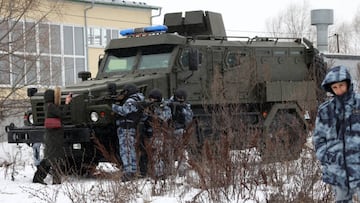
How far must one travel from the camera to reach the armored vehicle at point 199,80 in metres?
10.2

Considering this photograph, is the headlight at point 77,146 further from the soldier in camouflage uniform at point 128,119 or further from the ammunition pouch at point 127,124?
the ammunition pouch at point 127,124

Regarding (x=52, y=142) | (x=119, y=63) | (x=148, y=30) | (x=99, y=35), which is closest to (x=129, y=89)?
(x=52, y=142)

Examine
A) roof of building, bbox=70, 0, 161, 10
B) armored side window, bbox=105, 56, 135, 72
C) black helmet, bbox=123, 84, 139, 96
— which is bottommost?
black helmet, bbox=123, 84, 139, 96

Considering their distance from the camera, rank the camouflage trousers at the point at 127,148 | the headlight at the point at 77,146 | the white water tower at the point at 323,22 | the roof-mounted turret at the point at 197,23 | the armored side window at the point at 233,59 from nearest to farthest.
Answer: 1. the camouflage trousers at the point at 127,148
2. the headlight at the point at 77,146
3. the armored side window at the point at 233,59
4. the roof-mounted turret at the point at 197,23
5. the white water tower at the point at 323,22

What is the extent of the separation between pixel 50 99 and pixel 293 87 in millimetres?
4781

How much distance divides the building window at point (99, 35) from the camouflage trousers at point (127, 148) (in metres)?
18.3

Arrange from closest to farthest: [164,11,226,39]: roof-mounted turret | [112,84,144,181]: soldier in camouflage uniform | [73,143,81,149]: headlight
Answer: [112,84,144,181]: soldier in camouflage uniform
[73,143,81,149]: headlight
[164,11,226,39]: roof-mounted turret

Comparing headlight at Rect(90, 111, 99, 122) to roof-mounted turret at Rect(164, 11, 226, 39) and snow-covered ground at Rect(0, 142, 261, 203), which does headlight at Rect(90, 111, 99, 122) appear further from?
roof-mounted turret at Rect(164, 11, 226, 39)

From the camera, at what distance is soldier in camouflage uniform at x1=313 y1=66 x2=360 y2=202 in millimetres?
5531

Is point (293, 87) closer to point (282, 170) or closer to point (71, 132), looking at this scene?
point (71, 132)

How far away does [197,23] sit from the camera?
1334 centimetres

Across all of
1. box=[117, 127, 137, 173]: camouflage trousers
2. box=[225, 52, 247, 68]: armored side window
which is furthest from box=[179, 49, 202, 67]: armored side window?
box=[117, 127, 137, 173]: camouflage trousers

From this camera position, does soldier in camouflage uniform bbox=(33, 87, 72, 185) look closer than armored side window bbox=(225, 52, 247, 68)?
Yes

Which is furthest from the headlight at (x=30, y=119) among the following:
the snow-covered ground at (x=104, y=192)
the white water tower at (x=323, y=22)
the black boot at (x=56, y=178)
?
the white water tower at (x=323, y=22)
